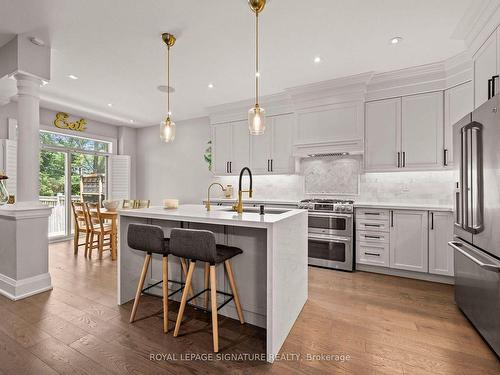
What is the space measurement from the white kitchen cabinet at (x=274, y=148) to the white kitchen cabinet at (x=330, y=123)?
260 millimetres

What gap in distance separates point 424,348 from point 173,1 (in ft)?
11.0

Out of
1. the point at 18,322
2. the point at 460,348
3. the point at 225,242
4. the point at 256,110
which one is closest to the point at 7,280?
the point at 18,322

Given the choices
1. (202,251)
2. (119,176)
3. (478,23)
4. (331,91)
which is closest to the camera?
(202,251)

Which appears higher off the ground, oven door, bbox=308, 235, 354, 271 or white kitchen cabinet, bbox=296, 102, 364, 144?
white kitchen cabinet, bbox=296, 102, 364, 144

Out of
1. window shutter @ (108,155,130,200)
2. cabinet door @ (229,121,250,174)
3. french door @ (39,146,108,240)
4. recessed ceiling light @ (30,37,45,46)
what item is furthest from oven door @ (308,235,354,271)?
french door @ (39,146,108,240)

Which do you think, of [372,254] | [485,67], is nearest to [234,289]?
[372,254]

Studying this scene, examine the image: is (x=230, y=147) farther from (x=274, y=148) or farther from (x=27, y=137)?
(x=27, y=137)

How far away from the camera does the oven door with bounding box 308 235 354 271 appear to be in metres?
3.63

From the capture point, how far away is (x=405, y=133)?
3576 millimetres

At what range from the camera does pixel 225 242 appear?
90.7 inches

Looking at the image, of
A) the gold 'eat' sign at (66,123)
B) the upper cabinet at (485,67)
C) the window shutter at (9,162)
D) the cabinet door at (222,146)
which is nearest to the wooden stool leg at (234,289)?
the upper cabinet at (485,67)

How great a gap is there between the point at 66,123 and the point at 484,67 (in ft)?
21.7

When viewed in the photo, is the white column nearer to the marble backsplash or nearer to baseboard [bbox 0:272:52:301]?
baseboard [bbox 0:272:52:301]

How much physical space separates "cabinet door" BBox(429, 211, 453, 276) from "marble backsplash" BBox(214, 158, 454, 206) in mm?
571
